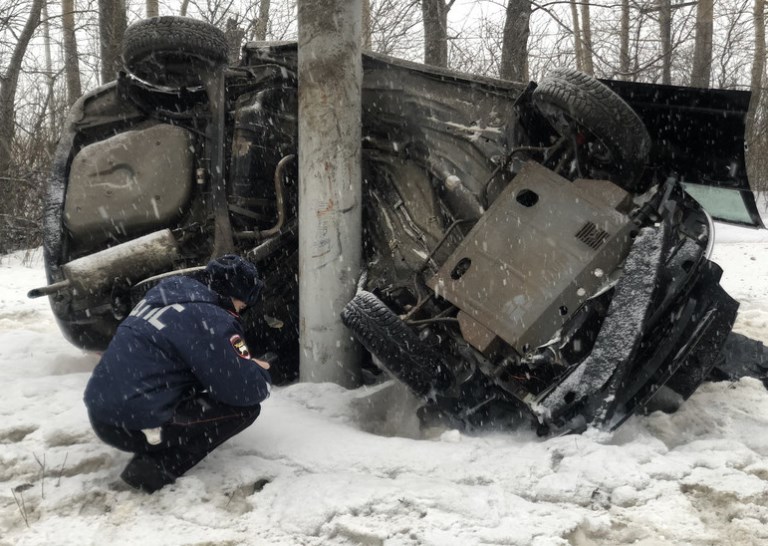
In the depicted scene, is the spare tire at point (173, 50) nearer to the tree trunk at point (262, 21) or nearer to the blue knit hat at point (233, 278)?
the blue knit hat at point (233, 278)

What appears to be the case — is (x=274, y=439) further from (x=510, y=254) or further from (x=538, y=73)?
(x=538, y=73)

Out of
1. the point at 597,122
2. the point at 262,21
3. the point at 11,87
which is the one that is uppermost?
the point at 262,21

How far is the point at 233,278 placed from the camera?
3102mm

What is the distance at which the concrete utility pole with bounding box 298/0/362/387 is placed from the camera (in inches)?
160

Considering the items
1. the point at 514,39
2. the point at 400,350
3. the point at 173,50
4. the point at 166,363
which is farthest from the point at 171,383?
the point at 514,39

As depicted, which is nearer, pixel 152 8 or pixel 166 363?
pixel 166 363

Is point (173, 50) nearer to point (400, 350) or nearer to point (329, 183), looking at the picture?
point (329, 183)

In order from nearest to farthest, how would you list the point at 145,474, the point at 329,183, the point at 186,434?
the point at 145,474
the point at 186,434
the point at 329,183

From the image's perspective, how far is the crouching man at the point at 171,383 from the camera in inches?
113

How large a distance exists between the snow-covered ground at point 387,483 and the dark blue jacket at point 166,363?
1.12 feet

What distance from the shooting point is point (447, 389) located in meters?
3.62

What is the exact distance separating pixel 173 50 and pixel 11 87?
7907 millimetres

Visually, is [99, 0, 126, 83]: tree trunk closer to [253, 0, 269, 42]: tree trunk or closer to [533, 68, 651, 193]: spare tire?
[253, 0, 269, 42]: tree trunk

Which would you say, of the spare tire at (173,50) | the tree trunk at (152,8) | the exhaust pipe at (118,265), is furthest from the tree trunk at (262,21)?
the exhaust pipe at (118,265)
